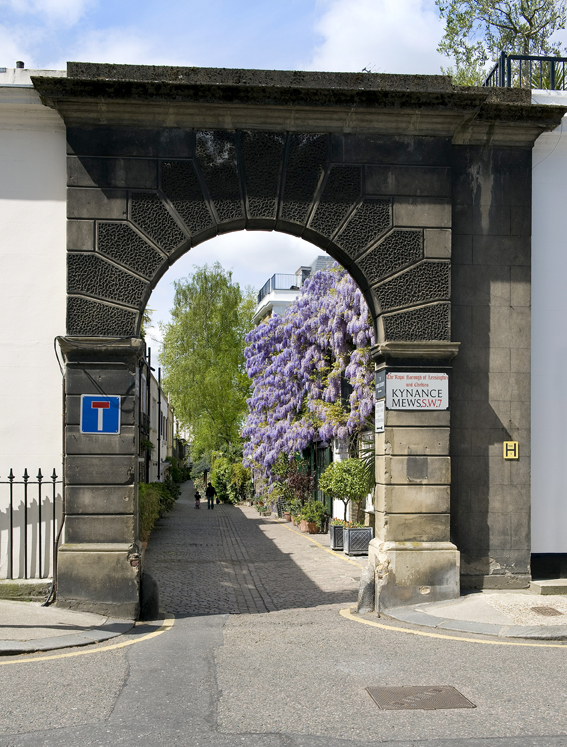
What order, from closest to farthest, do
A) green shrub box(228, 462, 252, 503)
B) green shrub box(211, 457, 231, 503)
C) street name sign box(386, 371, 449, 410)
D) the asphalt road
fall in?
the asphalt road → street name sign box(386, 371, 449, 410) → green shrub box(228, 462, 252, 503) → green shrub box(211, 457, 231, 503)

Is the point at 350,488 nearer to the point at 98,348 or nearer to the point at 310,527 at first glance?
the point at 310,527

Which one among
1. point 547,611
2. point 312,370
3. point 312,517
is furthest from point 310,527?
point 547,611

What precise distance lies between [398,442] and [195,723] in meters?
5.32

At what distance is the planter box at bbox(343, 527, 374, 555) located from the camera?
17.9 metres

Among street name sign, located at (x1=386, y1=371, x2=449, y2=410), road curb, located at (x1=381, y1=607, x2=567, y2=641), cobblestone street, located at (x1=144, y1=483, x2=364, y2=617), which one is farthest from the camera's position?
cobblestone street, located at (x1=144, y1=483, x2=364, y2=617)

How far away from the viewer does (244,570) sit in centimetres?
1571

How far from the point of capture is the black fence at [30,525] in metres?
Result: 9.99

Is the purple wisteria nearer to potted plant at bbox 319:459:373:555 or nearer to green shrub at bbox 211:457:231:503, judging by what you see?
potted plant at bbox 319:459:373:555

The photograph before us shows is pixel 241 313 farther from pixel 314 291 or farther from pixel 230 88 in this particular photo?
pixel 230 88

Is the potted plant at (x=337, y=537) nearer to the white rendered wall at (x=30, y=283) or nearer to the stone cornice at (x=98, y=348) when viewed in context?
the white rendered wall at (x=30, y=283)

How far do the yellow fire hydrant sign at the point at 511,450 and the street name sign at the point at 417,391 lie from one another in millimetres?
1152

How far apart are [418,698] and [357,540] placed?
1169 cm

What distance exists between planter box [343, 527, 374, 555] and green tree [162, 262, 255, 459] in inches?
989

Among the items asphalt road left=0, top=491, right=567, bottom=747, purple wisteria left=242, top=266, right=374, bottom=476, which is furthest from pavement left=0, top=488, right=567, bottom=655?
purple wisteria left=242, top=266, right=374, bottom=476
